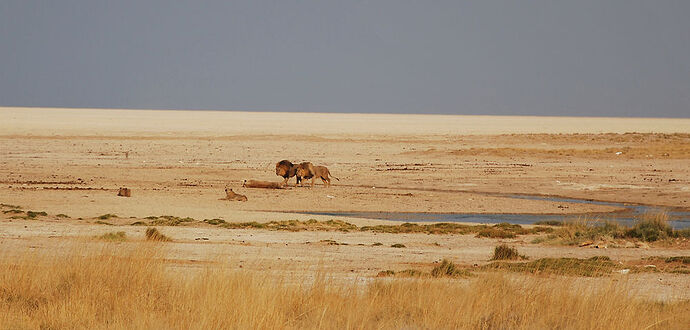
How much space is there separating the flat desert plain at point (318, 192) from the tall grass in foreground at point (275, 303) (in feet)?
3.21

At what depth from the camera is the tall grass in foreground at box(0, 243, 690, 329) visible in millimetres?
8234

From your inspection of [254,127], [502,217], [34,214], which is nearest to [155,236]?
[34,214]

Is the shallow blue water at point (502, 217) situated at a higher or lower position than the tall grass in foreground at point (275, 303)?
lower

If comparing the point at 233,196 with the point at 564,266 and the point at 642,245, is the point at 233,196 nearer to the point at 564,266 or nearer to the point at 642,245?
the point at 642,245

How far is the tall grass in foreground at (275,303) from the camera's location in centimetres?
823

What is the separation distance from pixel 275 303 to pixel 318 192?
2139 cm

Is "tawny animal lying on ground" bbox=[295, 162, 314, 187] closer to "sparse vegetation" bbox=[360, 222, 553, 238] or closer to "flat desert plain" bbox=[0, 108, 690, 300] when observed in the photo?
"flat desert plain" bbox=[0, 108, 690, 300]

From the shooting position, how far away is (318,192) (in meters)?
29.9

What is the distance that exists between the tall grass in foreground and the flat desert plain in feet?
3.21

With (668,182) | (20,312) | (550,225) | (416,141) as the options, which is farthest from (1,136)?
(20,312)

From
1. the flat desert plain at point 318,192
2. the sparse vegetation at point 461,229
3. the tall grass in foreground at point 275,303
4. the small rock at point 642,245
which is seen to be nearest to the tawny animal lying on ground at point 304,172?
the flat desert plain at point 318,192

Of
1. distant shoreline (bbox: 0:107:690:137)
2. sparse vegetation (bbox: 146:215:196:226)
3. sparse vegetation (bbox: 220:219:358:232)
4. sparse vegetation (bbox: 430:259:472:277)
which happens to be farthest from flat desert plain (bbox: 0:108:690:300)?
distant shoreline (bbox: 0:107:690:137)

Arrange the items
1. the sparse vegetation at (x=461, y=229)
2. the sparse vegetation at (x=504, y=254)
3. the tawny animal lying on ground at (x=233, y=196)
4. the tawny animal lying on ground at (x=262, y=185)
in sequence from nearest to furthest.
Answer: the sparse vegetation at (x=504, y=254) → the sparse vegetation at (x=461, y=229) → the tawny animal lying on ground at (x=233, y=196) → the tawny animal lying on ground at (x=262, y=185)

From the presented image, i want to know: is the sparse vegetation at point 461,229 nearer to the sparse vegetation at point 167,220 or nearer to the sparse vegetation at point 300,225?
the sparse vegetation at point 300,225
